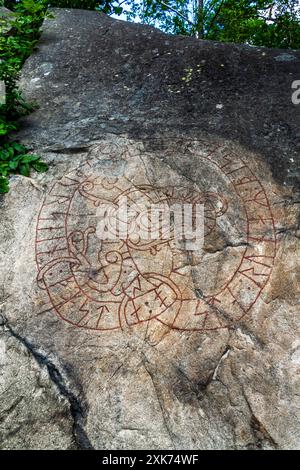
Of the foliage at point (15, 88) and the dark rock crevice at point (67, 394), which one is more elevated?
the foliage at point (15, 88)

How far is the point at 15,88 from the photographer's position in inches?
157

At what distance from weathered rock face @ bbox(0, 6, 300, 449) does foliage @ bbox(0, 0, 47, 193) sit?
13 centimetres

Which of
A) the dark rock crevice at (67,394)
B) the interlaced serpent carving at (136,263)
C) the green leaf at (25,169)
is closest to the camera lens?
the dark rock crevice at (67,394)

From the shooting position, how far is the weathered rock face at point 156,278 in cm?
241

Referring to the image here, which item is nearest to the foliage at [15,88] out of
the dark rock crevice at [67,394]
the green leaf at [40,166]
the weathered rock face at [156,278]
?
the green leaf at [40,166]

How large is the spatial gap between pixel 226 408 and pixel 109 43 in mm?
3900

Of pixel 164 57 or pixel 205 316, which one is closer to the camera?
pixel 205 316

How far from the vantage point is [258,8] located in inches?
303

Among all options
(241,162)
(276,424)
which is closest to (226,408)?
(276,424)

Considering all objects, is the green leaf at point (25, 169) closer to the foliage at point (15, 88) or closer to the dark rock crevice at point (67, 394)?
the foliage at point (15, 88)

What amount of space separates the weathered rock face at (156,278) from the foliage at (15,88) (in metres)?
0.13

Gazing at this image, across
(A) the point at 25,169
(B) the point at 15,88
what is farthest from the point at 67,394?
(B) the point at 15,88

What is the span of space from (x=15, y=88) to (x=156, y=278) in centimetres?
243
